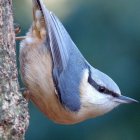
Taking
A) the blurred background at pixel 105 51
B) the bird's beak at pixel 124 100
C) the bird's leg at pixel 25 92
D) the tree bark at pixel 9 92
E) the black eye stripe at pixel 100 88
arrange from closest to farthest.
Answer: the tree bark at pixel 9 92 → the bird's leg at pixel 25 92 → the black eye stripe at pixel 100 88 → the bird's beak at pixel 124 100 → the blurred background at pixel 105 51

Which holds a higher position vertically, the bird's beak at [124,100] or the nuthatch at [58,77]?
the nuthatch at [58,77]

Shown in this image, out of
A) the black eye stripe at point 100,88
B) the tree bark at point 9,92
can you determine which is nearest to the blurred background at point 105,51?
the black eye stripe at point 100,88

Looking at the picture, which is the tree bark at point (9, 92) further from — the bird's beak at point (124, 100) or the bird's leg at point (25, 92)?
the bird's beak at point (124, 100)

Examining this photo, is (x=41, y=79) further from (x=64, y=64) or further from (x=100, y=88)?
(x=100, y=88)

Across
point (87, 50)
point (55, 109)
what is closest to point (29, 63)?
point (55, 109)

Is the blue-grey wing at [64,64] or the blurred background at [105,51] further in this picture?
the blurred background at [105,51]

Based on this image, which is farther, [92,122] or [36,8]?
[92,122]

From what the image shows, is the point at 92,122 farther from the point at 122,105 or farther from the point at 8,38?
the point at 8,38

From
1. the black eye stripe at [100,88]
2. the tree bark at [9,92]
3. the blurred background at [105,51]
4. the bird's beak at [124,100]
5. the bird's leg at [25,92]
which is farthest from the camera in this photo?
the blurred background at [105,51]

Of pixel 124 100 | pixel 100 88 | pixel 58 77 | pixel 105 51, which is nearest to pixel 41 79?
pixel 58 77

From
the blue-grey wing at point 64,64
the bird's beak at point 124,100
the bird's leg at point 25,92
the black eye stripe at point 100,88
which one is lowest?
the bird's beak at point 124,100
